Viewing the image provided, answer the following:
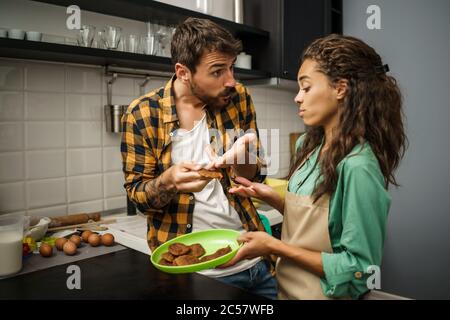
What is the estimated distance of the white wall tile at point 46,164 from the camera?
5.47 feet

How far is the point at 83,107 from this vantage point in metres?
1.83

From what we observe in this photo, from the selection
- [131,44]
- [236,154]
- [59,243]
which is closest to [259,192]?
[236,154]

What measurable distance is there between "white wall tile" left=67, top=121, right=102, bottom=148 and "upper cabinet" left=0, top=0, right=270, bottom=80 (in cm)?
29

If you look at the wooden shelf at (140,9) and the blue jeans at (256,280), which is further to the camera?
the wooden shelf at (140,9)

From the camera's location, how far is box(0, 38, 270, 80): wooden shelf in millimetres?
1337

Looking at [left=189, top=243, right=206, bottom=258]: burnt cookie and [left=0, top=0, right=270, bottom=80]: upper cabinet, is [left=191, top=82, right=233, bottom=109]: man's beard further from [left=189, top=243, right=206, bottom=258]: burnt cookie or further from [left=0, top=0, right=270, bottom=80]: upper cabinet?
[left=189, top=243, right=206, bottom=258]: burnt cookie

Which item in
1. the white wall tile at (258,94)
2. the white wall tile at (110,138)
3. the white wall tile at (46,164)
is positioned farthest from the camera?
the white wall tile at (258,94)

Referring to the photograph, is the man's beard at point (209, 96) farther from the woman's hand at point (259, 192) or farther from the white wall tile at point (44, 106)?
the white wall tile at point (44, 106)

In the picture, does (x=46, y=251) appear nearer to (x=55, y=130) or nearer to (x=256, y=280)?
(x=55, y=130)

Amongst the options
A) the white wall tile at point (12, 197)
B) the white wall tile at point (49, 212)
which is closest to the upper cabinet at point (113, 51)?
the white wall tile at point (12, 197)

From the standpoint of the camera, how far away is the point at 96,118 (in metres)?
1.89

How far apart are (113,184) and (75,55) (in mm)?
733
